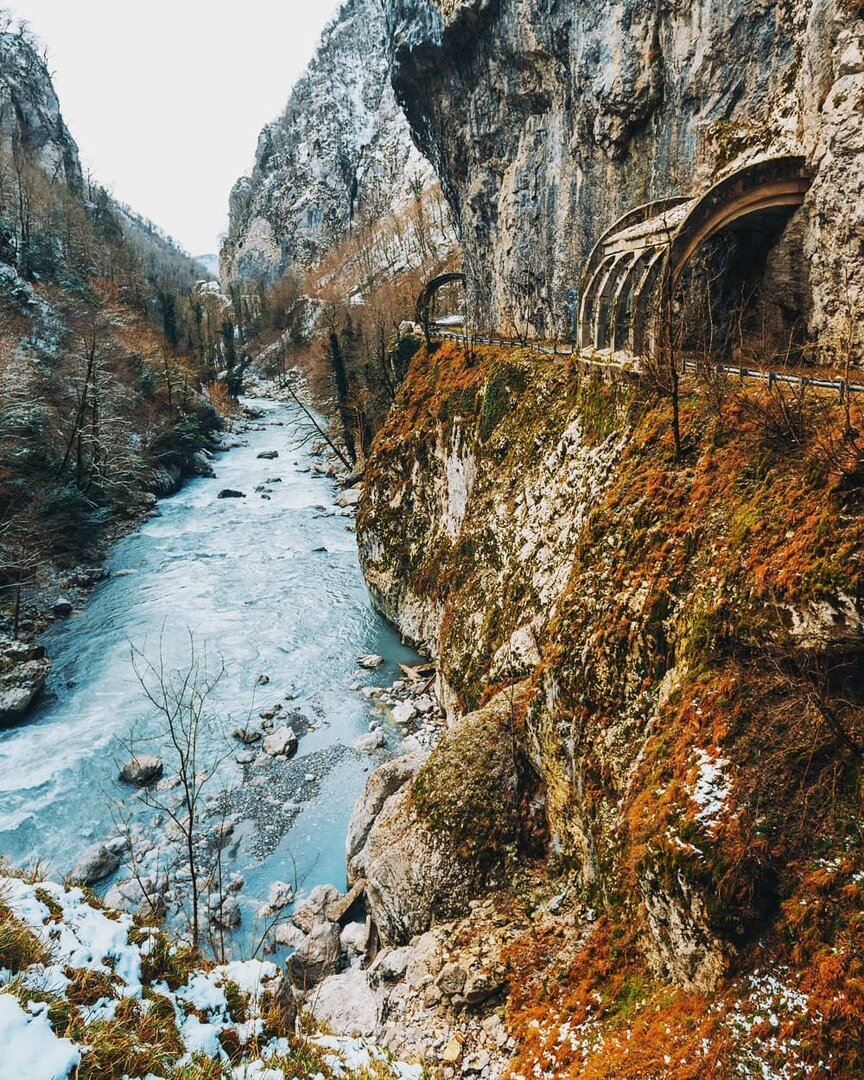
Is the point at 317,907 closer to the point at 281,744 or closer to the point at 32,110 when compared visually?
the point at 281,744

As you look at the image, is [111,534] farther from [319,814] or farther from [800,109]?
[800,109]

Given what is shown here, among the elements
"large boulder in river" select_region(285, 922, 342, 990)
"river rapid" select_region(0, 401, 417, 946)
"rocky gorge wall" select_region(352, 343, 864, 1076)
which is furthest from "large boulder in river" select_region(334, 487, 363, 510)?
"large boulder in river" select_region(285, 922, 342, 990)

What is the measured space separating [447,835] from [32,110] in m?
108

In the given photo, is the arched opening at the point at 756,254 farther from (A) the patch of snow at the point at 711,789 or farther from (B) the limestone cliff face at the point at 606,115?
(A) the patch of snow at the point at 711,789

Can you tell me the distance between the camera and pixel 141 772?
14156mm

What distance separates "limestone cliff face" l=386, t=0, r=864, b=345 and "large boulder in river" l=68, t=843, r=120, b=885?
18.4 meters

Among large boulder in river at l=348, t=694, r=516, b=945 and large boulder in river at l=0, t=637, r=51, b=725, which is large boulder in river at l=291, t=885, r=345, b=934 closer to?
large boulder in river at l=348, t=694, r=516, b=945

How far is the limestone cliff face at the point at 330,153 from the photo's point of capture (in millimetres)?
114812

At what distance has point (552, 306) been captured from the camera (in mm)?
28062

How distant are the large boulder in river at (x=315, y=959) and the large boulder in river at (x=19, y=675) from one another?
11.5 m

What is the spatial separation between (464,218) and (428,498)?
24.8 metres

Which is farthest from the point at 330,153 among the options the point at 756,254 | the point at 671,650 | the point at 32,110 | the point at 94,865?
the point at 671,650

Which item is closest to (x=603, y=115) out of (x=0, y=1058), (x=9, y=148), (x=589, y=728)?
(x=589, y=728)

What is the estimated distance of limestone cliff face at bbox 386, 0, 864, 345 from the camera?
1045cm
